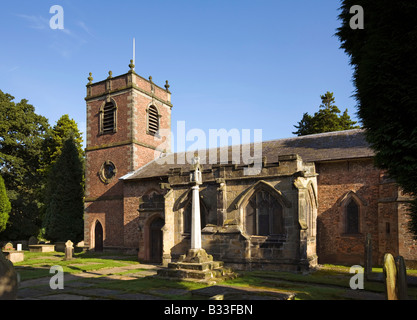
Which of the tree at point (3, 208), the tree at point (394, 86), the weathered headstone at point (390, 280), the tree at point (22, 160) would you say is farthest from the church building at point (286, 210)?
the tree at point (22, 160)

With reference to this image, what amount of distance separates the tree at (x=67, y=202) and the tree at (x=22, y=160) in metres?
3.00

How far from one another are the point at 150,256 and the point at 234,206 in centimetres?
733

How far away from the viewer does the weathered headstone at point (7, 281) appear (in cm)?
617

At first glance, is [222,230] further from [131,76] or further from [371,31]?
[131,76]

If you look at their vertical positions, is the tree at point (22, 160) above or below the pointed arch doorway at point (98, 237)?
above

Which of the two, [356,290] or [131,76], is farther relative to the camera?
[131,76]

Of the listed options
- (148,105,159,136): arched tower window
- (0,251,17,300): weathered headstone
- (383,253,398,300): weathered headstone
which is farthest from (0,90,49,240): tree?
(383,253,398,300): weathered headstone

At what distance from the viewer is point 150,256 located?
21906 millimetres

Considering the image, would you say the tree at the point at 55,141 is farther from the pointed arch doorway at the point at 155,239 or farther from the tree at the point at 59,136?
the pointed arch doorway at the point at 155,239

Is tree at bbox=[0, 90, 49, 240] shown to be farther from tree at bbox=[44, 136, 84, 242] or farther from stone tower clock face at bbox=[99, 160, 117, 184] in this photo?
stone tower clock face at bbox=[99, 160, 117, 184]

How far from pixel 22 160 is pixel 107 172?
15.5 metres

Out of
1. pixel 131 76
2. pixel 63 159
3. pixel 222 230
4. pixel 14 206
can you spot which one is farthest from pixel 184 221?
pixel 14 206

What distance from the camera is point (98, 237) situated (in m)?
28.5
